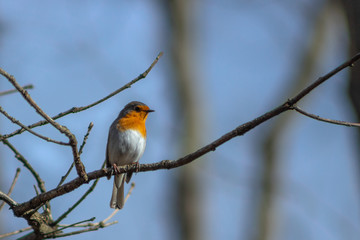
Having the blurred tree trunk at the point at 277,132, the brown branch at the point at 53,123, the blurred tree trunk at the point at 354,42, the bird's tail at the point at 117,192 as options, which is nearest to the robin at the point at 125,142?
the bird's tail at the point at 117,192

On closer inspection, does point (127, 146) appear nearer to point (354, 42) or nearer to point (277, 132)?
point (354, 42)

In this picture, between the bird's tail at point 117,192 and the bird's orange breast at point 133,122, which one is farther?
the bird's orange breast at point 133,122

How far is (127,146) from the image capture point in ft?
15.0

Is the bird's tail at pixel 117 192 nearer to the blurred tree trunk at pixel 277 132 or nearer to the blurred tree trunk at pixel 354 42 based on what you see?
the blurred tree trunk at pixel 354 42

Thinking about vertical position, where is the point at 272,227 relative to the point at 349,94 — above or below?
above

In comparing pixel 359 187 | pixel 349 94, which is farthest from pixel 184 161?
pixel 359 187

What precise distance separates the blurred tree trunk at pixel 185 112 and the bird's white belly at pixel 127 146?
3.83 meters

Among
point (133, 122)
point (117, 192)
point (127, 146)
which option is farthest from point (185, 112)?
point (117, 192)

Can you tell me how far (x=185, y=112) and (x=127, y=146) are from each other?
14.9 ft

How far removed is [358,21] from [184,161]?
1.38 metres

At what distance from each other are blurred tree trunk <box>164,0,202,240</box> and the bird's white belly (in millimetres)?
3833

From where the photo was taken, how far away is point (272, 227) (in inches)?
Result: 345

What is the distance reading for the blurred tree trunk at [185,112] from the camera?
8.21 metres

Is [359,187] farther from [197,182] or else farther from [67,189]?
[197,182]
